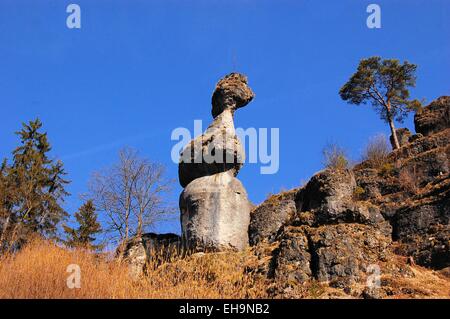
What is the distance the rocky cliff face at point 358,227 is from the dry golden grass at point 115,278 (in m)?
0.88

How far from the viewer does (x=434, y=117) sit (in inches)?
942

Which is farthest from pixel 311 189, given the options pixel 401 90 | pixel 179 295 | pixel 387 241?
pixel 401 90

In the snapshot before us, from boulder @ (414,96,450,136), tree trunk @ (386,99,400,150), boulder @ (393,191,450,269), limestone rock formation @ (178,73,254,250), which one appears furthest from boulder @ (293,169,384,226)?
tree trunk @ (386,99,400,150)

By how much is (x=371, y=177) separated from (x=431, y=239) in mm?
4429

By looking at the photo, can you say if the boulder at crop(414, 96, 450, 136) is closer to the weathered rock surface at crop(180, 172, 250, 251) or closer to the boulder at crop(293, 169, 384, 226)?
the boulder at crop(293, 169, 384, 226)

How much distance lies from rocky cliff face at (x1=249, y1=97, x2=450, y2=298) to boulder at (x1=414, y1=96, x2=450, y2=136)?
17.2ft

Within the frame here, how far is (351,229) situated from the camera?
13078mm

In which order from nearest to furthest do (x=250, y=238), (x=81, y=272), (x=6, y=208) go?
(x=81, y=272) < (x=250, y=238) < (x=6, y=208)

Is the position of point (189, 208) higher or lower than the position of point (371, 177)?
lower

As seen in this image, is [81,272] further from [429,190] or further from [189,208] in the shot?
[429,190]

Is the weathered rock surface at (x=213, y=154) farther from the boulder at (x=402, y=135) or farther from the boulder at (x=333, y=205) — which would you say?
the boulder at (x=402, y=135)

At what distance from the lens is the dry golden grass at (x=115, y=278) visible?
11578mm

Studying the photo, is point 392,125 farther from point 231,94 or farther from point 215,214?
point 215,214

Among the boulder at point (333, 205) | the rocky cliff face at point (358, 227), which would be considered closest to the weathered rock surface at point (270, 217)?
the rocky cliff face at point (358, 227)
